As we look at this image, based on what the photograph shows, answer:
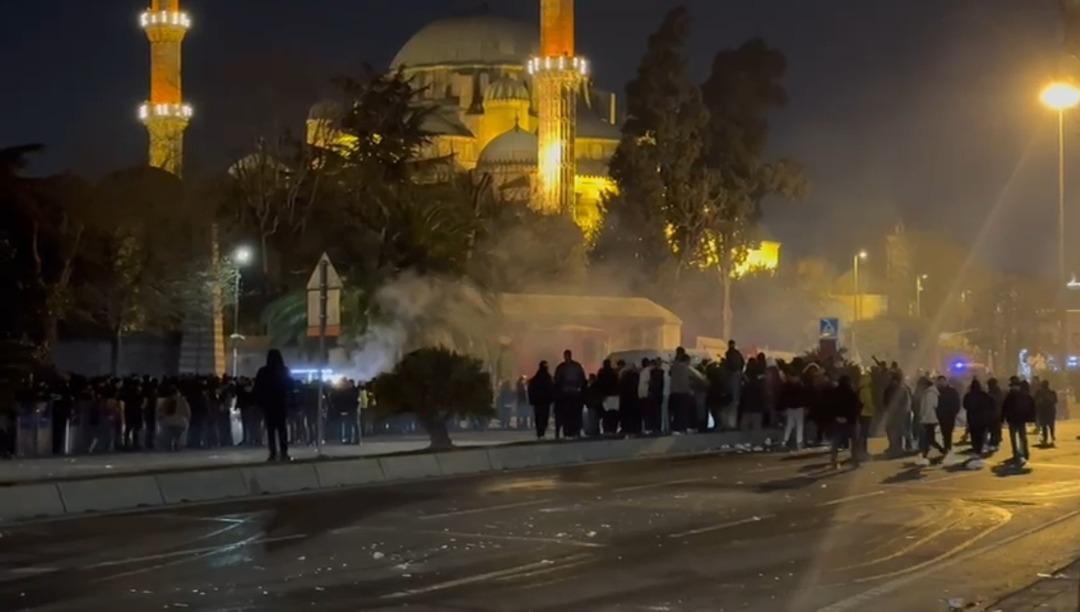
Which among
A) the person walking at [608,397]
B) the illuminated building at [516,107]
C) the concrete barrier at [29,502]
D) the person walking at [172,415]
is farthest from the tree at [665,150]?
the concrete barrier at [29,502]

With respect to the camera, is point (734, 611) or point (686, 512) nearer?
point (734, 611)

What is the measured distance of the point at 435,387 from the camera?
77.9 ft

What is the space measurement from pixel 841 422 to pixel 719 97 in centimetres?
5325

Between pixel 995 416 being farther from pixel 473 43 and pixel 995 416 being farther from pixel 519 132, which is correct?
pixel 473 43

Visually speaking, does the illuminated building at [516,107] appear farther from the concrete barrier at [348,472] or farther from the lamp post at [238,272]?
the concrete barrier at [348,472]

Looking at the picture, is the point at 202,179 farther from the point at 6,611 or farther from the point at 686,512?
the point at 6,611

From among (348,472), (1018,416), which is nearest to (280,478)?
(348,472)

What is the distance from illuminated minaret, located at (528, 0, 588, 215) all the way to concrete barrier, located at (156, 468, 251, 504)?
6167 centimetres

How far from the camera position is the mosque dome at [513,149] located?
9081 centimetres

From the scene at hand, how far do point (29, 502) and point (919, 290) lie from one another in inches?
3885

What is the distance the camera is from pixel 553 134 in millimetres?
81250

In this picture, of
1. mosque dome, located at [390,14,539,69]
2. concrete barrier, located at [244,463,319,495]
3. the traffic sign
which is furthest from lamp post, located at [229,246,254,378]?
mosque dome, located at [390,14,539,69]

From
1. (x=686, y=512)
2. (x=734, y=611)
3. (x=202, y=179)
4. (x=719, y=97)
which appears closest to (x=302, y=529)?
(x=686, y=512)

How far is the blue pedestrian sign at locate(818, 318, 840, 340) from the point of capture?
3387 centimetres
